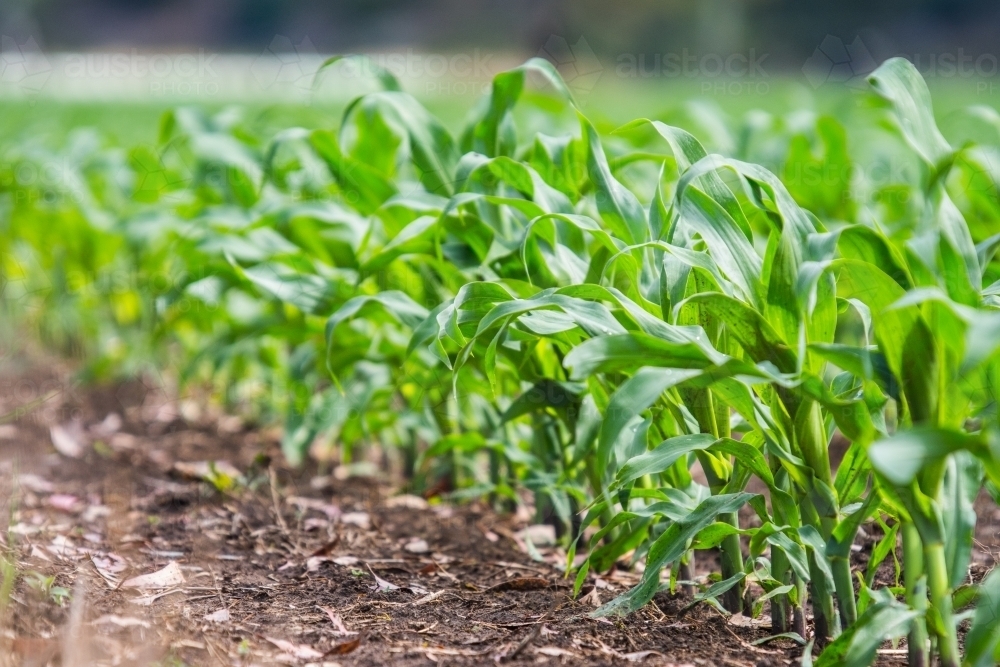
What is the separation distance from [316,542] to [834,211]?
158cm

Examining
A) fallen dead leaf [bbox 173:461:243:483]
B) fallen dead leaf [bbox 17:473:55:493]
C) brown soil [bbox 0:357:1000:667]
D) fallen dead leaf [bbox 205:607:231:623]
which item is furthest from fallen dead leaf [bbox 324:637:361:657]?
fallen dead leaf [bbox 17:473:55:493]

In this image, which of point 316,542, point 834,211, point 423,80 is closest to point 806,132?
point 834,211

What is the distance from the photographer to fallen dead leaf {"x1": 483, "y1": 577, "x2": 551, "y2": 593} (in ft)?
5.19

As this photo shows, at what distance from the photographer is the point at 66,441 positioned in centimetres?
250

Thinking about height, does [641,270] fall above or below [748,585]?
above

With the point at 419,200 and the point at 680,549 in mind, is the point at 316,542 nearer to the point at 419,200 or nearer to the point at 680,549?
the point at 419,200

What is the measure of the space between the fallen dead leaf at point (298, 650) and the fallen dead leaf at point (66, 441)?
1.29 meters

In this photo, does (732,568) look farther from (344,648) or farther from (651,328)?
(344,648)

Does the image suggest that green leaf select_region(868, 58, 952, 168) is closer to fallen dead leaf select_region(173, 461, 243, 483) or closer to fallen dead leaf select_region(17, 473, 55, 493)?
fallen dead leaf select_region(173, 461, 243, 483)

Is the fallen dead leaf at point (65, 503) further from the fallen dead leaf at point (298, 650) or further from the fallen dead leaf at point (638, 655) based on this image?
the fallen dead leaf at point (638, 655)

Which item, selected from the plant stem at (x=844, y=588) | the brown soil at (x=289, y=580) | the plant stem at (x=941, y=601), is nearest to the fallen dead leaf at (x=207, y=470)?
the brown soil at (x=289, y=580)

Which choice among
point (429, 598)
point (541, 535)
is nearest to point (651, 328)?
point (429, 598)

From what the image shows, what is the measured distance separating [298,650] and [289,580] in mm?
323

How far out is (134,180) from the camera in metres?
3.21
